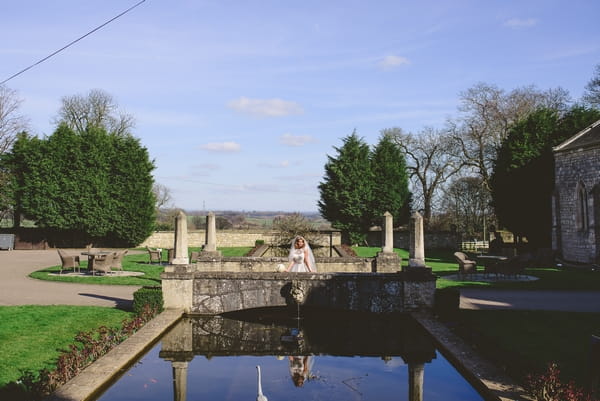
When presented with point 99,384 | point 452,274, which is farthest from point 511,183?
point 99,384

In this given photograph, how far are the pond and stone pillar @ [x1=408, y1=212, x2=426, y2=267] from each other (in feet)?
4.69

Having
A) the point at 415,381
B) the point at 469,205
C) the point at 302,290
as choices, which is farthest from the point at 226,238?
the point at 415,381

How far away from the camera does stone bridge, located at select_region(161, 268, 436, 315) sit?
11375 mm

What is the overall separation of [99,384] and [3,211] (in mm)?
32983

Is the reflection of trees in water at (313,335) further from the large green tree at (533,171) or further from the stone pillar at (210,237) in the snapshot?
the large green tree at (533,171)

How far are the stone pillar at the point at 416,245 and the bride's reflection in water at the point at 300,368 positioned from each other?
4188mm

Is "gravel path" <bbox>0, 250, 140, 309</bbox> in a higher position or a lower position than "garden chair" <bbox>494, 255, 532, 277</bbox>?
lower

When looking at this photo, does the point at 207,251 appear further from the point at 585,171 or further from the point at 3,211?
the point at 3,211

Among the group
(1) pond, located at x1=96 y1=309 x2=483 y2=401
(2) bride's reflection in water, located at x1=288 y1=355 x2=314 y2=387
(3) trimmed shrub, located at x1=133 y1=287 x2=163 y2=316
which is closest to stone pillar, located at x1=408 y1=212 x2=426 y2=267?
(1) pond, located at x1=96 y1=309 x2=483 y2=401

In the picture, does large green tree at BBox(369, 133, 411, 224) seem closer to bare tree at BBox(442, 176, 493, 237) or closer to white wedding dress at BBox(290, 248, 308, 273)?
bare tree at BBox(442, 176, 493, 237)

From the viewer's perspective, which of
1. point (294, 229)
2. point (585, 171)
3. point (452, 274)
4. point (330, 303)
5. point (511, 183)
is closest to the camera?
point (330, 303)

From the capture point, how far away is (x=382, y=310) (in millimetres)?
11531

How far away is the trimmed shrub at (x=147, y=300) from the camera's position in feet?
36.4

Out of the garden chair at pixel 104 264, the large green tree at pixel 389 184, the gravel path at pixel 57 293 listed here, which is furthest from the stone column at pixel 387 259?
the large green tree at pixel 389 184
